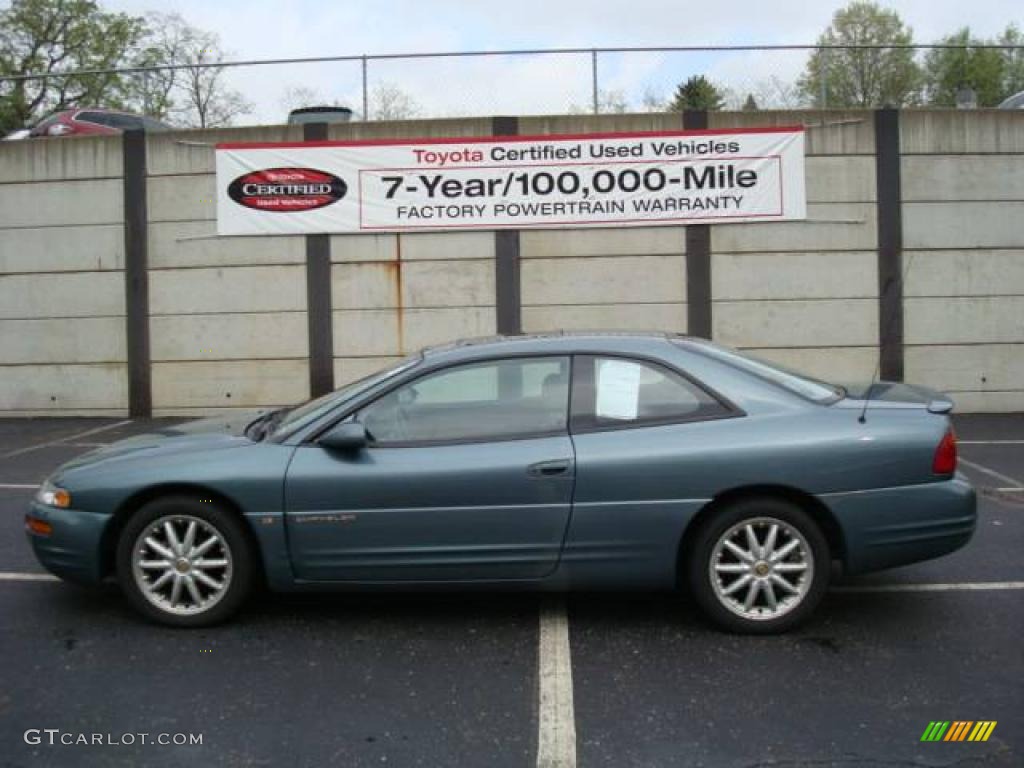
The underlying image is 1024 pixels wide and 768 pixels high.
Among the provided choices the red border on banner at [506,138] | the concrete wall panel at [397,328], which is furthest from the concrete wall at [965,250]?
the concrete wall panel at [397,328]

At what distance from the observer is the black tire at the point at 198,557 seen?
417 centimetres

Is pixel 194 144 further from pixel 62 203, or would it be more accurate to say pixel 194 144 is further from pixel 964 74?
pixel 964 74

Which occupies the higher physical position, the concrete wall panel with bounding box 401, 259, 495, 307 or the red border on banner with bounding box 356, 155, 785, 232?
the red border on banner with bounding box 356, 155, 785, 232

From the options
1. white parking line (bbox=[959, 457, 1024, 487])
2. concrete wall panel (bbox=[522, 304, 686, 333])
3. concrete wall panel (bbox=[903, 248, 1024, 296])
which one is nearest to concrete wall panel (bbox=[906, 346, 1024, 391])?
concrete wall panel (bbox=[903, 248, 1024, 296])

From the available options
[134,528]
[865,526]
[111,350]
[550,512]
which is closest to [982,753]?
[865,526]

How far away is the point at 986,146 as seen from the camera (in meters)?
12.8

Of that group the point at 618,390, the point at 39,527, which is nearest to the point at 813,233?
the point at 618,390

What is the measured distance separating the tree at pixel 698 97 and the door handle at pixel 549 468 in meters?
10.0

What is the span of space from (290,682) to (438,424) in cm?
129

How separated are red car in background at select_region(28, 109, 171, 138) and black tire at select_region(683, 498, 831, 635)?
12.6 m

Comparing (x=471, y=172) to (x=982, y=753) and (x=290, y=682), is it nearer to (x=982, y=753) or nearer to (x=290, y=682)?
(x=290, y=682)

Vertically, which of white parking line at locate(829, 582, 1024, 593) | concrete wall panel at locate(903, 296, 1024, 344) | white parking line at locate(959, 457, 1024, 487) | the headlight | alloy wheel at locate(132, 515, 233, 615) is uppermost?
concrete wall panel at locate(903, 296, 1024, 344)

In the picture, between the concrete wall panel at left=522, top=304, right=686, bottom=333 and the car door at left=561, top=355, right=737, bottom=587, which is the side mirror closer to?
the car door at left=561, top=355, right=737, bottom=587

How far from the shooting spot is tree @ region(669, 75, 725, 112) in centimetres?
1415
